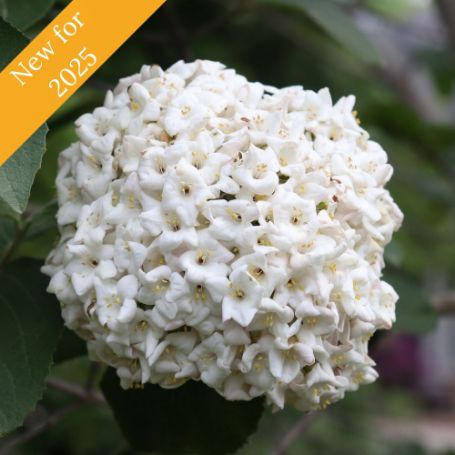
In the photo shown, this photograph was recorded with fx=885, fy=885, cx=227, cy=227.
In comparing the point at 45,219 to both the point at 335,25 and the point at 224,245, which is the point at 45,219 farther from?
the point at 335,25

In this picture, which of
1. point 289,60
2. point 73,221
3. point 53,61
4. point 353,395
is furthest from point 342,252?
point 353,395

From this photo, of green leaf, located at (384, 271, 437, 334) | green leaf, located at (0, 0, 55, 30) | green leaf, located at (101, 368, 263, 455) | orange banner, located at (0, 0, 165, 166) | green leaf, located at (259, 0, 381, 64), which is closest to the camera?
orange banner, located at (0, 0, 165, 166)

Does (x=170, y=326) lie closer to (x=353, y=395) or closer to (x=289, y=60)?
(x=289, y=60)

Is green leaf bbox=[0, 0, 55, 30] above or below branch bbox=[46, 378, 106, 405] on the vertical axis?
above

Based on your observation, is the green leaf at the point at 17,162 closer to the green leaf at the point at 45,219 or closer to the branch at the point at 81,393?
the green leaf at the point at 45,219

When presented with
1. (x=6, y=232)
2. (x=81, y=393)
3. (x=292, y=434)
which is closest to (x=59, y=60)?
(x=6, y=232)

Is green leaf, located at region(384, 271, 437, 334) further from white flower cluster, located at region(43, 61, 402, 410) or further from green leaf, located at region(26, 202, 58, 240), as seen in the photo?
green leaf, located at region(26, 202, 58, 240)

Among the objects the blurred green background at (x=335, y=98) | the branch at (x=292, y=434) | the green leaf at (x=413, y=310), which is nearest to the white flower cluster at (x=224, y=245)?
the blurred green background at (x=335, y=98)

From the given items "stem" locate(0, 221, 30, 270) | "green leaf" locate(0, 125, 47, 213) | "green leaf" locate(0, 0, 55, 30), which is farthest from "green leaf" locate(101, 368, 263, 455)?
"green leaf" locate(0, 0, 55, 30)
